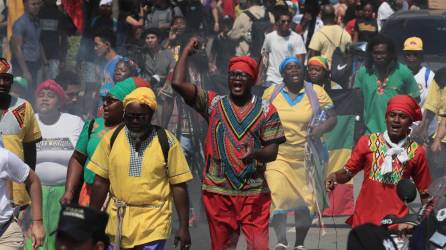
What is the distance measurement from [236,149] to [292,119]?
3072 mm

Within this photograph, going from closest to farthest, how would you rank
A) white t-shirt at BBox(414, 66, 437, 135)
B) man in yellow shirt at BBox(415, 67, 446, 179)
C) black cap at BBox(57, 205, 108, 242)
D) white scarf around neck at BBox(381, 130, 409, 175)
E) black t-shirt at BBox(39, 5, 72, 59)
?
black cap at BBox(57, 205, 108, 242) → white scarf around neck at BBox(381, 130, 409, 175) → man in yellow shirt at BBox(415, 67, 446, 179) → white t-shirt at BBox(414, 66, 437, 135) → black t-shirt at BBox(39, 5, 72, 59)

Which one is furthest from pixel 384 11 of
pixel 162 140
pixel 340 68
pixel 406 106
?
pixel 162 140

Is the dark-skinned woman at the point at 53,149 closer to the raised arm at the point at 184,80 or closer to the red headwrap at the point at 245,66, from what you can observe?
the raised arm at the point at 184,80

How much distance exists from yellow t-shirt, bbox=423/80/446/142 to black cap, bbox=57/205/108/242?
847 centimetres

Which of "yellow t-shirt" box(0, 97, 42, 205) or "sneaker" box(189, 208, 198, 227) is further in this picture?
"sneaker" box(189, 208, 198, 227)

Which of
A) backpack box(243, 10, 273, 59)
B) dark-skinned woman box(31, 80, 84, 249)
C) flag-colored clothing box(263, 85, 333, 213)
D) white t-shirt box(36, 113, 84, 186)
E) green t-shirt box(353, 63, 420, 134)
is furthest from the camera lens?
backpack box(243, 10, 273, 59)

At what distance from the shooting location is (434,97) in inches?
539

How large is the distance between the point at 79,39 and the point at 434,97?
5.50 meters

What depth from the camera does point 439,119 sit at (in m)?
13.7

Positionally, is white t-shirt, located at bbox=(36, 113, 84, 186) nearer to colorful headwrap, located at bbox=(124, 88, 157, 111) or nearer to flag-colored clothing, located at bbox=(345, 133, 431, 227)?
colorful headwrap, located at bbox=(124, 88, 157, 111)

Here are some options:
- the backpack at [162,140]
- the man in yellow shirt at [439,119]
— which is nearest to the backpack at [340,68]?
the man in yellow shirt at [439,119]

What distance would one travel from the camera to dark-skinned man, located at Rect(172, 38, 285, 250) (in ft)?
30.0

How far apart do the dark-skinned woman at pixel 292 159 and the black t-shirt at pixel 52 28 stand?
577cm

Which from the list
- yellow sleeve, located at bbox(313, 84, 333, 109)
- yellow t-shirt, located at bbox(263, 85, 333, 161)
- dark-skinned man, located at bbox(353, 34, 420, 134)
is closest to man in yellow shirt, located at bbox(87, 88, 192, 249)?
yellow t-shirt, located at bbox(263, 85, 333, 161)
